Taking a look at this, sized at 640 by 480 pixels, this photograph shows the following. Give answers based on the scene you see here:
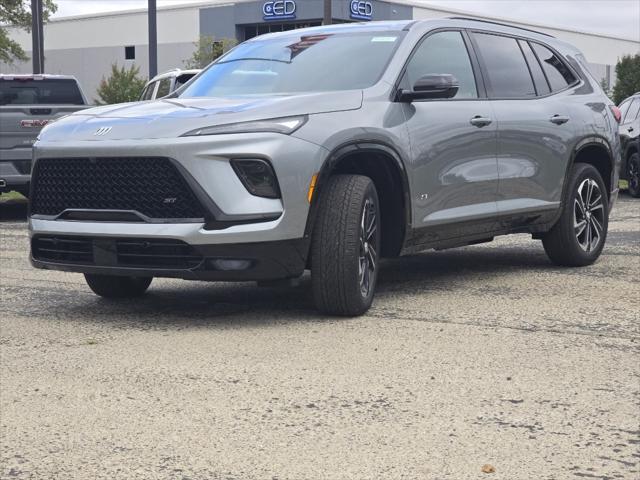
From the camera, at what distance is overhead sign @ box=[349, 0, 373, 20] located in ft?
204

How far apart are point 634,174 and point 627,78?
3680 cm

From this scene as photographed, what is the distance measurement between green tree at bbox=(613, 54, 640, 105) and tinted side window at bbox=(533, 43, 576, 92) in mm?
44790

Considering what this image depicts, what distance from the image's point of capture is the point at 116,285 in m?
7.57

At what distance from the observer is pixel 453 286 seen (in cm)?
801

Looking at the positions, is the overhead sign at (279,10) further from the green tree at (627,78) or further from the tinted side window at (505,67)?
the tinted side window at (505,67)

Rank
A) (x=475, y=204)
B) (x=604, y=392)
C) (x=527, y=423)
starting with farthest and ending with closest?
(x=475, y=204) < (x=604, y=392) < (x=527, y=423)

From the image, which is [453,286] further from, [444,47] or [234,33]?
[234,33]

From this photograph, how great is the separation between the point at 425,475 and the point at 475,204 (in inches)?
162

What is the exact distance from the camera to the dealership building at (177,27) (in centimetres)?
6438

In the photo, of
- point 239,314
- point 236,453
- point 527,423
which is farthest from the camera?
point 239,314

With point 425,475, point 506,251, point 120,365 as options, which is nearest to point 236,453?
point 425,475

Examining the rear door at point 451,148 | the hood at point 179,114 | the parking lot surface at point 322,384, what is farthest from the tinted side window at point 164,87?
the hood at point 179,114

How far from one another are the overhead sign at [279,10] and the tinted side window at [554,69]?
5594cm

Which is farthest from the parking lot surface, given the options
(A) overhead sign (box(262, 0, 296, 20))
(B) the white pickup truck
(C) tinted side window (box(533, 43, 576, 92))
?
(A) overhead sign (box(262, 0, 296, 20))
